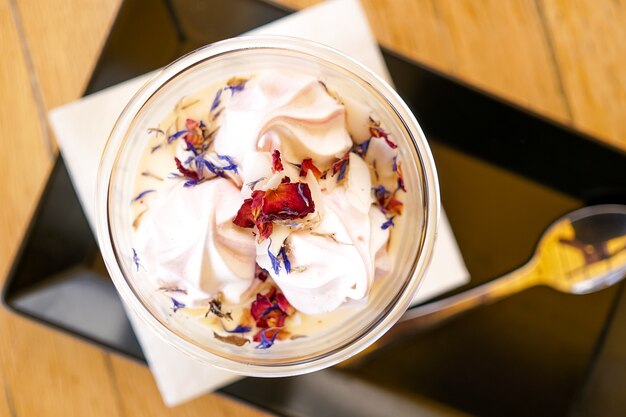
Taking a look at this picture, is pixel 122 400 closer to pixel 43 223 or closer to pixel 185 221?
pixel 43 223

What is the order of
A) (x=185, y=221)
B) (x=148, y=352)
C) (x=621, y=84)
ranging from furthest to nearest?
(x=621, y=84) < (x=148, y=352) < (x=185, y=221)

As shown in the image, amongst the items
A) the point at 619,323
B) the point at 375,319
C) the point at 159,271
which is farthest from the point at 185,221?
the point at 619,323

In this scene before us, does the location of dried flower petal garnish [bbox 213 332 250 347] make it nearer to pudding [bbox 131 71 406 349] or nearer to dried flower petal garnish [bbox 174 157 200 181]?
pudding [bbox 131 71 406 349]

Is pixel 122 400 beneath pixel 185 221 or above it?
beneath

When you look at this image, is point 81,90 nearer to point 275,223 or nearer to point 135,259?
point 135,259

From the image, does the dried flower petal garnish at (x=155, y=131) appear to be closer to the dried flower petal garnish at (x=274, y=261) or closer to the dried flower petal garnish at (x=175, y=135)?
the dried flower petal garnish at (x=175, y=135)

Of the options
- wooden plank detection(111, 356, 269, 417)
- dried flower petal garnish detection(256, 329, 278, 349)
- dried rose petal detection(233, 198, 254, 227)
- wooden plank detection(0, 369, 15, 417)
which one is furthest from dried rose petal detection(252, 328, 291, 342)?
wooden plank detection(0, 369, 15, 417)
